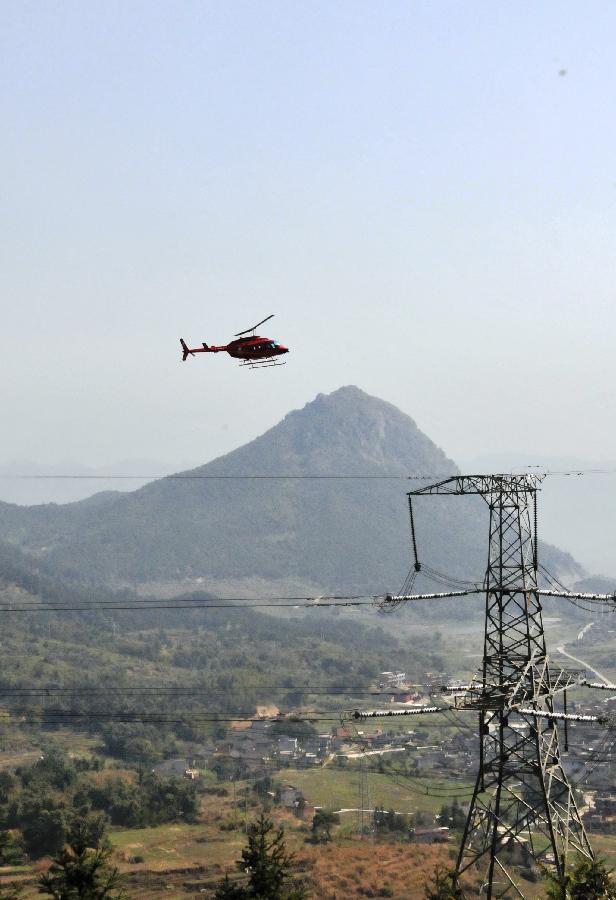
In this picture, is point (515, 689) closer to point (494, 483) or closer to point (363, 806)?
point (494, 483)

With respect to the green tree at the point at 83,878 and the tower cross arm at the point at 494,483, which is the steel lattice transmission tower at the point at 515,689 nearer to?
the tower cross arm at the point at 494,483

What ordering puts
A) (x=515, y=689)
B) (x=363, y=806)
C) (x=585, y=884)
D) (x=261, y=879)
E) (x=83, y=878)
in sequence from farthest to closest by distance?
1. (x=363, y=806)
2. (x=261, y=879)
3. (x=83, y=878)
4. (x=515, y=689)
5. (x=585, y=884)

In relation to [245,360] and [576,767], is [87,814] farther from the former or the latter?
[245,360]

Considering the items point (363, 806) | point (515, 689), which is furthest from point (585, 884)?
point (363, 806)

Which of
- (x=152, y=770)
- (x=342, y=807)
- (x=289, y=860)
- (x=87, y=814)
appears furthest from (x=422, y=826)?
(x=289, y=860)

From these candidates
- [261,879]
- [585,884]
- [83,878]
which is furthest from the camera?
[261,879]

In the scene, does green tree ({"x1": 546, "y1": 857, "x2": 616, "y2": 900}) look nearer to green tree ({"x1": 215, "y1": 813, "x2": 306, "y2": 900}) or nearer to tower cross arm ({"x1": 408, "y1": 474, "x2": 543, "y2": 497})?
green tree ({"x1": 215, "y1": 813, "x2": 306, "y2": 900})

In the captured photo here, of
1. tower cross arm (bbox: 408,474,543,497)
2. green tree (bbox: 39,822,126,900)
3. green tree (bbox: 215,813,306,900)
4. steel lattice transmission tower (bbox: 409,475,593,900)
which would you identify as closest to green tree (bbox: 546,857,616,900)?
steel lattice transmission tower (bbox: 409,475,593,900)

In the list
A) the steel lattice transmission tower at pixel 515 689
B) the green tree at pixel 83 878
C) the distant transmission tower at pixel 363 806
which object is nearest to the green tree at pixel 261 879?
the green tree at pixel 83 878
